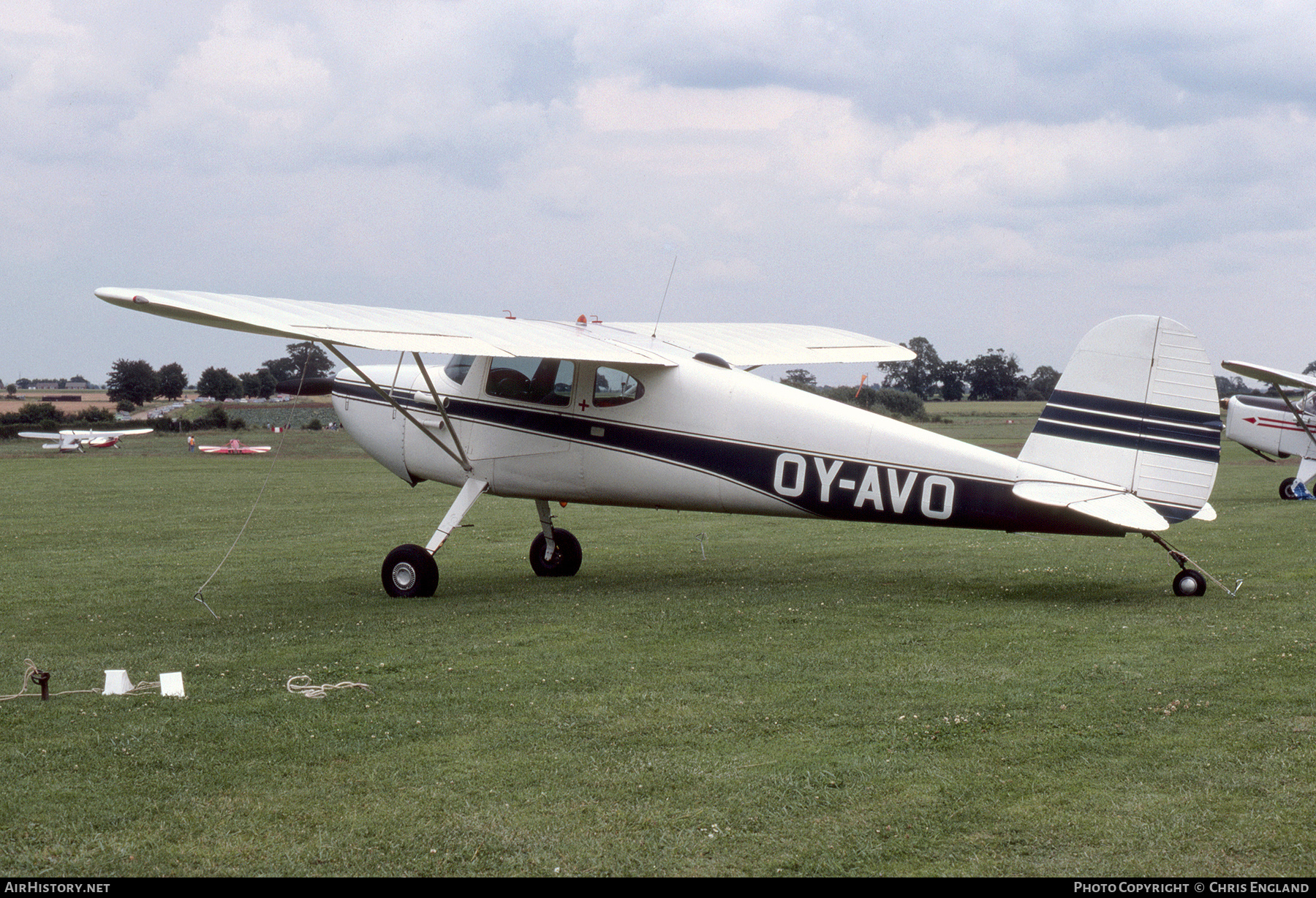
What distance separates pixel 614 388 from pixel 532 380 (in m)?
0.86

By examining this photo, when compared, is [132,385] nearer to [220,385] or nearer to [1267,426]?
[220,385]

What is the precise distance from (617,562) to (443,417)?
3.37 meters

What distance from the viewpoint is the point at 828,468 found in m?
A: 9.78

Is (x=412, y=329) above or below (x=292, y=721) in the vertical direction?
above

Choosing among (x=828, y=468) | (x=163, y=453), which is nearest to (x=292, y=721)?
(x=828, y=468)

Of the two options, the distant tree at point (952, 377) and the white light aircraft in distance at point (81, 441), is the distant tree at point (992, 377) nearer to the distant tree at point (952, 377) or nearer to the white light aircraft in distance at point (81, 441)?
the distant tree at point (952, 377)

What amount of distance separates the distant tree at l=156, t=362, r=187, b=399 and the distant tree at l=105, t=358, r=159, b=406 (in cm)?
89

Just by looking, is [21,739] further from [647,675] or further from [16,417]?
[16,417]

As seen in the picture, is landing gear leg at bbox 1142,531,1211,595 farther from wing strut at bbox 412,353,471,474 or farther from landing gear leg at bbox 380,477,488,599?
wing strut at bbox 412,353,471,474

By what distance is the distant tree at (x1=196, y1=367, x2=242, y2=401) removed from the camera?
79750 mm

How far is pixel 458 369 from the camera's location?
444 inches

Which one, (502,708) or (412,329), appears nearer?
(502,708)

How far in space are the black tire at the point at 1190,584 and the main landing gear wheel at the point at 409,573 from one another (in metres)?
→ 6.57

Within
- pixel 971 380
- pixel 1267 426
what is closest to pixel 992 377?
pixel 971 380
